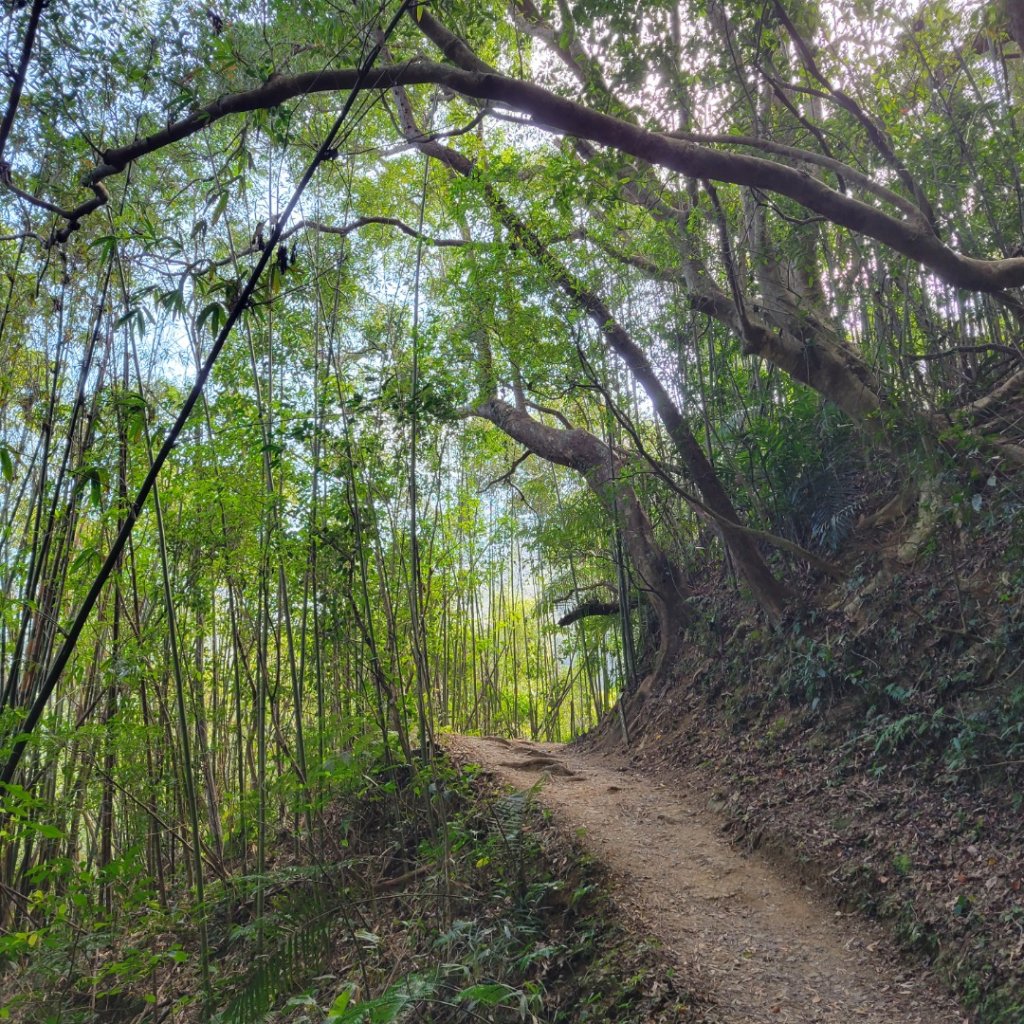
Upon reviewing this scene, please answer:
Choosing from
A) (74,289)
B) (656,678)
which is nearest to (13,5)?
(74,289)

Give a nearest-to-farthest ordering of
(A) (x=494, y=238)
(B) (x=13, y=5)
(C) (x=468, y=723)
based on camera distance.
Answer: (B) (x=13, y=5)
(A) (x=494, y=238)
(C) (x=468, y=723)

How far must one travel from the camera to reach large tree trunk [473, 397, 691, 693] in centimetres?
730

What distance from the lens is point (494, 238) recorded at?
5.22 m

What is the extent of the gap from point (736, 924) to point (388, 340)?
3.79 m

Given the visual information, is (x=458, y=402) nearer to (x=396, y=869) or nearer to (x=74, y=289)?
(x=74, y=289)

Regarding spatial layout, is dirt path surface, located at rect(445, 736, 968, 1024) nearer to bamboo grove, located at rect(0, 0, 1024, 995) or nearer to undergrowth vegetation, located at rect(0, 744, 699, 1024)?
undergrowth vegetation, located at rect(0, 744, 699, 1024)

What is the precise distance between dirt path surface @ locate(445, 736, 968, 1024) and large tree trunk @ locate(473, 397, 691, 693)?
2.09m

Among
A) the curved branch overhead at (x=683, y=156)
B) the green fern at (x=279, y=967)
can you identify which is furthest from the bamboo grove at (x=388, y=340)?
the green fern at (x=279, y=967)

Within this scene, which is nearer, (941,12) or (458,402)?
(941,12)

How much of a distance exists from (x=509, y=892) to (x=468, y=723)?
197 inches

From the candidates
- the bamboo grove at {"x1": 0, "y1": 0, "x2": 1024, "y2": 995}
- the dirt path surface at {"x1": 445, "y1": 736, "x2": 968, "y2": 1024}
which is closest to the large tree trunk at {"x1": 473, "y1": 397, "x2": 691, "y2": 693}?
the bamboo grove at {"x1": 0, "y1": 0, "x2": 1024, "y2": 995}

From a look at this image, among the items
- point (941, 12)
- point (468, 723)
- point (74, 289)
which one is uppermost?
point (941, 12)

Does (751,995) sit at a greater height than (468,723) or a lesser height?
lesser

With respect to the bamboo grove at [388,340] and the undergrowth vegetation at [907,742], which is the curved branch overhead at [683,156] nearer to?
the bamboo grove at [388,340]
